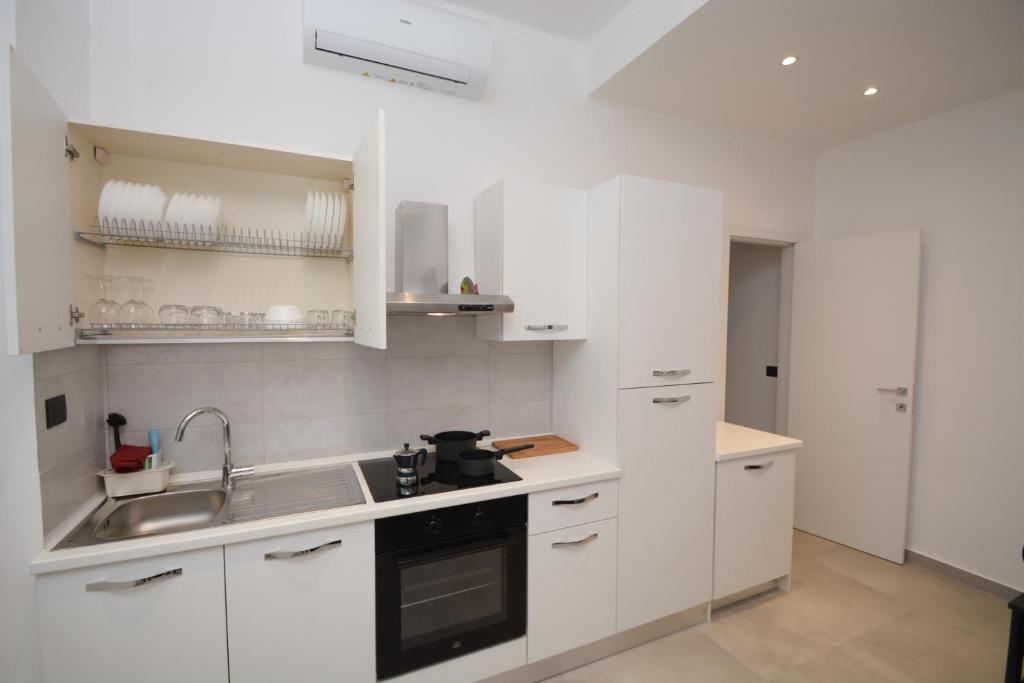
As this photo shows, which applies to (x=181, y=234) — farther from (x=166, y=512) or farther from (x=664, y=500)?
(x=664, y=500)

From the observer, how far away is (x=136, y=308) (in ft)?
5.45

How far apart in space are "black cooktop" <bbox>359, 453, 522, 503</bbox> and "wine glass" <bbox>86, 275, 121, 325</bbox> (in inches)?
41.4

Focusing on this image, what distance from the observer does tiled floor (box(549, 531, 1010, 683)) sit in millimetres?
2008

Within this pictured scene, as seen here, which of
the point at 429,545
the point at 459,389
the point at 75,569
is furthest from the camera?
the point at 459,389

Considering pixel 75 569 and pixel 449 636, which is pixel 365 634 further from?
pixel 75 569

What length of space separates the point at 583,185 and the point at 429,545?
1999mm

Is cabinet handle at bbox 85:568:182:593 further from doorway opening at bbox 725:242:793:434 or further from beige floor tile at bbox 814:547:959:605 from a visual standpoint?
doorway opening at bbox 725:242:793:434

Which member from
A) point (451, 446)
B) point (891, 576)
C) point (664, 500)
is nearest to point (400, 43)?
point (451, 446)

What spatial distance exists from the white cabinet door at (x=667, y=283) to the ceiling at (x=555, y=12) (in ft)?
3.17

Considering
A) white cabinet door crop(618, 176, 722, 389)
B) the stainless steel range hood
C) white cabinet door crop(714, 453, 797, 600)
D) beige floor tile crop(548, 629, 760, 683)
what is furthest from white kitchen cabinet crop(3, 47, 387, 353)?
white cabinet door crop(714, 453, 797, 600)

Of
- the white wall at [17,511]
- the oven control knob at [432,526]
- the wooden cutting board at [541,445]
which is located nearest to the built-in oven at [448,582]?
the oven control knob at [432,526]

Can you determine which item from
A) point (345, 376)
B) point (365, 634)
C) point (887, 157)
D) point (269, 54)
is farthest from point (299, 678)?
point (887, 157)

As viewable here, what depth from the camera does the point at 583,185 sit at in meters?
2.62

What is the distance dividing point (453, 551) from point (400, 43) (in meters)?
2.13
